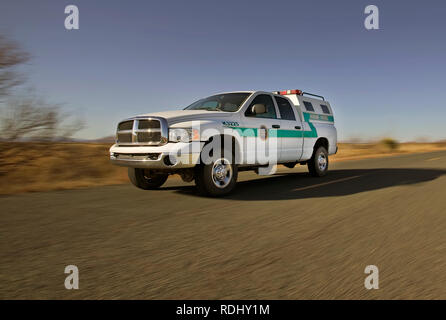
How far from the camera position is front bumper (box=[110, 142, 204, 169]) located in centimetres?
575

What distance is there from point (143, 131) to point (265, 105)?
8.86 feet

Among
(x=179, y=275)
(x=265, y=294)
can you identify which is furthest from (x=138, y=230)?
(x=265, y=294)

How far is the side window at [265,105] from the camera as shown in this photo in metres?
7.29

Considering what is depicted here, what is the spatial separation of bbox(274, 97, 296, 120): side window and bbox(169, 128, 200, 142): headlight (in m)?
3.04

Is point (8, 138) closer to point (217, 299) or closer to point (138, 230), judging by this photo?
point (138, 230)

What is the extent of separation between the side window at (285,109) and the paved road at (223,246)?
291cm

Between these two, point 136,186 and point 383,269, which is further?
point 136,186

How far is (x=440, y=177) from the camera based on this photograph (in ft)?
30.8

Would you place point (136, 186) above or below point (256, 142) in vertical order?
below

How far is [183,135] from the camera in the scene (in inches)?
233

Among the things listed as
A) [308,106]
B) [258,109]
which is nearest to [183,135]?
[258,109]
